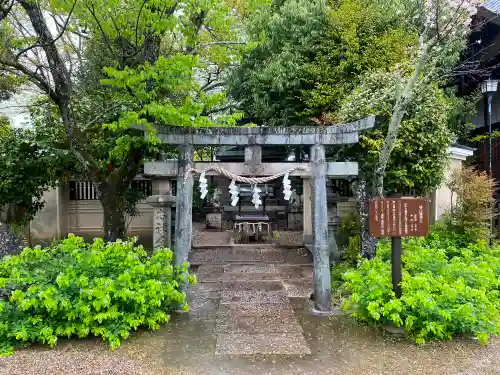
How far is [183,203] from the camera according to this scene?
6.98 metres

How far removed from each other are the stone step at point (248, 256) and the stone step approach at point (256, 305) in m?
0.32

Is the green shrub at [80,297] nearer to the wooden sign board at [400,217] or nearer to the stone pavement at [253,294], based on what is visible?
the stone pavement at [253,294]

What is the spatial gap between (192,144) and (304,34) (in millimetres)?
7895

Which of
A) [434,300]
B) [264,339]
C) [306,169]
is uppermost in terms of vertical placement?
[306,169]

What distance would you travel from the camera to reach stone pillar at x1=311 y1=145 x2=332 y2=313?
696 cm

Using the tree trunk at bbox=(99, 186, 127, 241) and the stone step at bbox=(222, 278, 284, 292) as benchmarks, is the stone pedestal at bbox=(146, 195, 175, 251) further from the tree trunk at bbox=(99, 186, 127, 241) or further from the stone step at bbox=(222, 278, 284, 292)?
the stone step at bbox=(222, 278, 284, 292)

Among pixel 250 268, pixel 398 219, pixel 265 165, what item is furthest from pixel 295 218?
pixel 398 219

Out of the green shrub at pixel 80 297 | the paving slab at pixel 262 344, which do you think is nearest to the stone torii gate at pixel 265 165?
the green shrub at pixel 80 297

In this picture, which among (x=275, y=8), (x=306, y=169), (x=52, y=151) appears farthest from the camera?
(x=275, y=8)

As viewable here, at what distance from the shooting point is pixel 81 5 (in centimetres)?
722

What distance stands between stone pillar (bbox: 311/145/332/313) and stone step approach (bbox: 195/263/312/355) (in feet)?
2.23

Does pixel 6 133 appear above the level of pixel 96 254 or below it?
above

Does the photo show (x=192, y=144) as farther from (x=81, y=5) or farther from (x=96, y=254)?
(x=81, y=5)

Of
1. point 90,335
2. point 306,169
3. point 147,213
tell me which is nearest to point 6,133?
point 147,213
